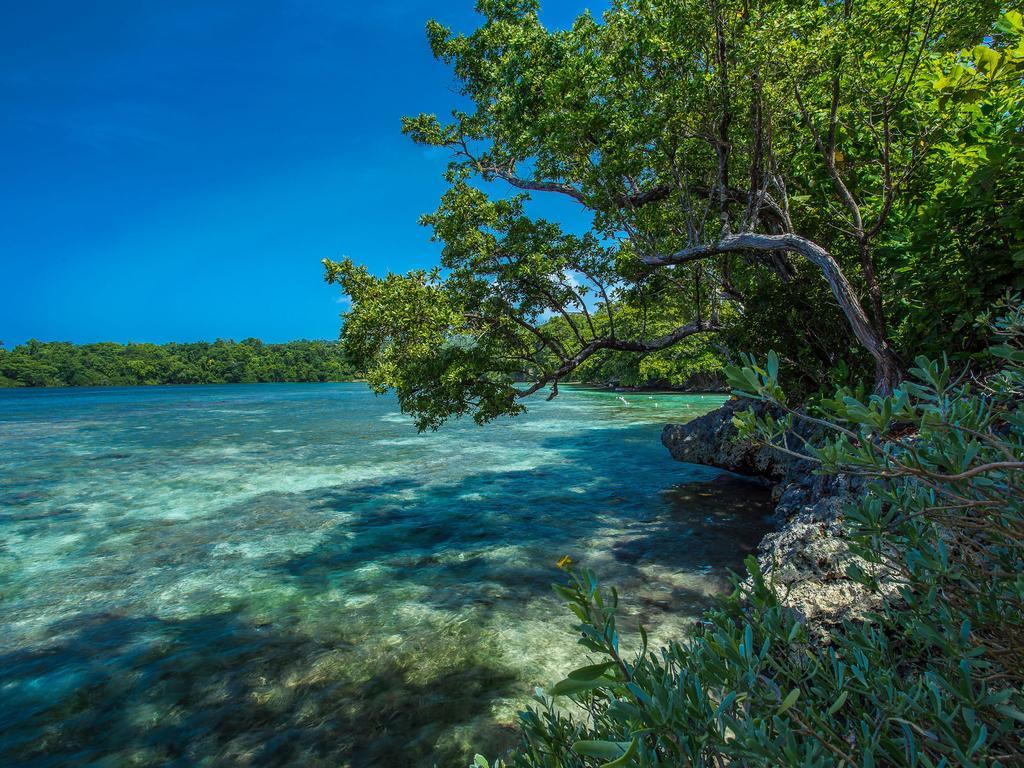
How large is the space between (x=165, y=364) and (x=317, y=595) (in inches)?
6143

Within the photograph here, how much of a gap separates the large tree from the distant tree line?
102109mm

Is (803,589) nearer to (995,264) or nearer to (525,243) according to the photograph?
(995,264)

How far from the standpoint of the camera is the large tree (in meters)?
6.68

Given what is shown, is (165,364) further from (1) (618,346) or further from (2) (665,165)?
(2) (665,165)

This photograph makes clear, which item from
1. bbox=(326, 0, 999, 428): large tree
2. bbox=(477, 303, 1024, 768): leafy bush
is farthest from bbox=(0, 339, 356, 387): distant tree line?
bbox=(477, 303, 1024, 768): leafy bush

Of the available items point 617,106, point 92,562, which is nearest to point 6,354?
point 92,562

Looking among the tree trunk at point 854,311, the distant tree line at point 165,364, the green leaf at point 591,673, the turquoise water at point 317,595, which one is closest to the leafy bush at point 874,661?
the green leaf at point 591,673

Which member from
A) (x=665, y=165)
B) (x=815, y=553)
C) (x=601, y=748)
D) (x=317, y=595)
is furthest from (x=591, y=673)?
(x=665, y=165)

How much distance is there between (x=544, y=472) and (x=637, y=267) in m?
7.95

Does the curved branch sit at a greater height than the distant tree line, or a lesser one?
lesser

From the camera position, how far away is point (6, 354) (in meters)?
123

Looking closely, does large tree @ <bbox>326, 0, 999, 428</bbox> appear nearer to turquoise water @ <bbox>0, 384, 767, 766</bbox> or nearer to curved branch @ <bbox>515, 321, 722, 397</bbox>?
curved branch @ <bbox>515, 321, 722, 397</bbox>

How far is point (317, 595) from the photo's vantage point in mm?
7328

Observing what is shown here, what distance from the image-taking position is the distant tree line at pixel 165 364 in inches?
4547
